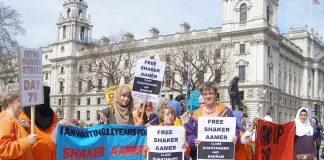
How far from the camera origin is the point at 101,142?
6.25 m

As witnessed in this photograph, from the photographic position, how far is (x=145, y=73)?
26.9 feet

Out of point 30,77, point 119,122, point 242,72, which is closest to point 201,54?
point 242,72

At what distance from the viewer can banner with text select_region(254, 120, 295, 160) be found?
6969 mm

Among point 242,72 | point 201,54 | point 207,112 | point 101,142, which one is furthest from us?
point 242,72

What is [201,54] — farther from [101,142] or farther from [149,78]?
[101,142]

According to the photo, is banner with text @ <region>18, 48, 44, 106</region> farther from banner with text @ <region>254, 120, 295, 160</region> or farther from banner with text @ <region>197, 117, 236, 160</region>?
banner with text @ <region>254, 120, 295, 160</region>

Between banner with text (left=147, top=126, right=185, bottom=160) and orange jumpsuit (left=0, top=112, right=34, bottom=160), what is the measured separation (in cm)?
174

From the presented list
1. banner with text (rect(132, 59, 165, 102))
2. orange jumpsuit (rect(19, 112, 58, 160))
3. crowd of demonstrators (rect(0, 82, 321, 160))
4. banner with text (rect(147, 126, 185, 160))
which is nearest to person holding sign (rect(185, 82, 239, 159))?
crowd of demonstrators (rect(0, 82, 321, 160))

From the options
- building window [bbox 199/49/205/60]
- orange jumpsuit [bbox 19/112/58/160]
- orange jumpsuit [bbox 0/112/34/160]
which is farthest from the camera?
building window [bbox 199/49/205/60]

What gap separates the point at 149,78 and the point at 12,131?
13.2ft

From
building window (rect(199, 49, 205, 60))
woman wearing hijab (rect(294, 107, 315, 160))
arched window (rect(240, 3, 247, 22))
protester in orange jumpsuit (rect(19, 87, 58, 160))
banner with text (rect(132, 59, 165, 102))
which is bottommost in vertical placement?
woman wearing hijab (rect(294, 107, 315, 160))

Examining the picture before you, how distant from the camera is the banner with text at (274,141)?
6.97m

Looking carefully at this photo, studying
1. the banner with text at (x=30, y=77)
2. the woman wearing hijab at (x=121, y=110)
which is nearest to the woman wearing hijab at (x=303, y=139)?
the woman wearing hijab at (x=121, y=110)

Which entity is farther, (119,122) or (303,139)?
(303,139)
